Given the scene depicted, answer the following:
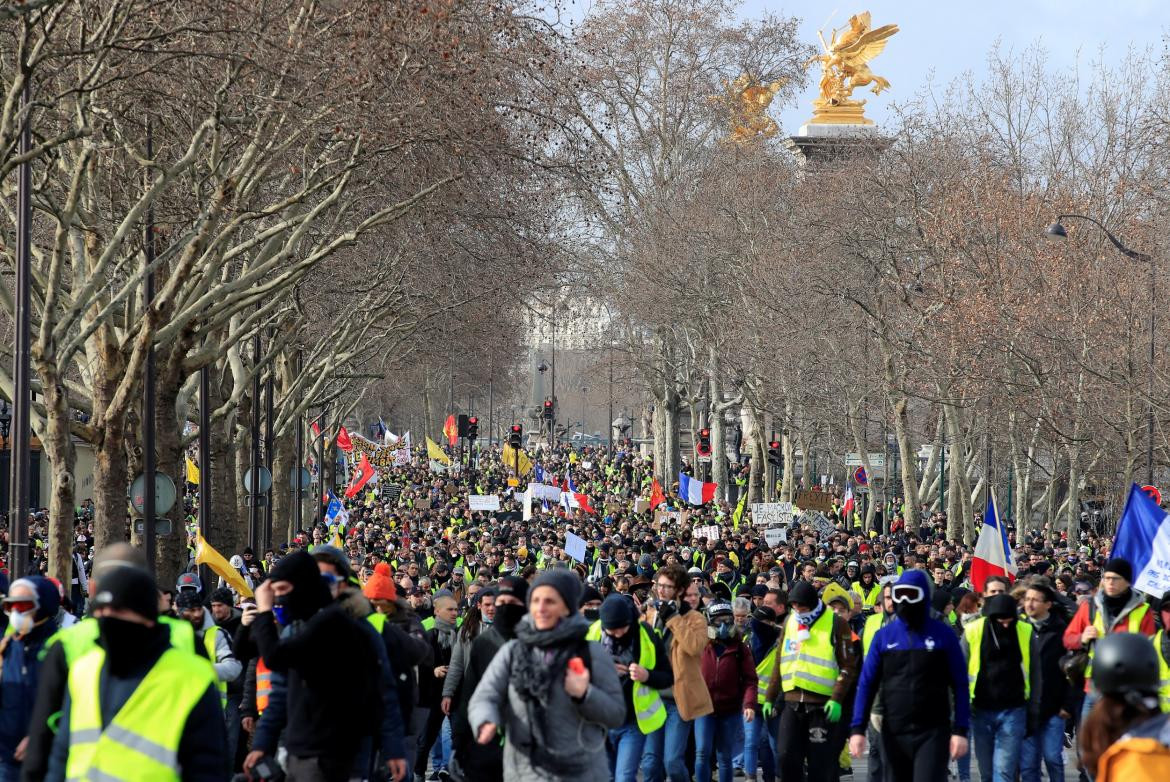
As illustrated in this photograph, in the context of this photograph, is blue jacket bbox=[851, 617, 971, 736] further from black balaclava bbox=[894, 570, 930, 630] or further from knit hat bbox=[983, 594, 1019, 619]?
knit hat bbox=[983, 594, 1019, 619]

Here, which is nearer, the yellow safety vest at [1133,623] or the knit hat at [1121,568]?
the yellow safety vest at [1133,623]

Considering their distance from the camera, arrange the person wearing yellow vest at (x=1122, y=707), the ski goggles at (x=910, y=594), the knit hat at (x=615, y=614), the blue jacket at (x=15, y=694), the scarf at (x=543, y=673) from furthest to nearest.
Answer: the knit hat at (x=615, y=614) → the ski goggles at (x=910, y=594) → the blue jacket at (x=15, y=694) → the scarf at (x=543, y=673) → the person wearing yellow vest at (x=1122, y=707)

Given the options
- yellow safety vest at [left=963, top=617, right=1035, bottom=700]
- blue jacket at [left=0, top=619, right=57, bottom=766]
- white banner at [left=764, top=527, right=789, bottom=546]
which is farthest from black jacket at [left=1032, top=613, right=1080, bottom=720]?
white banner at [left=764, top=527, right=789, bottom=546]

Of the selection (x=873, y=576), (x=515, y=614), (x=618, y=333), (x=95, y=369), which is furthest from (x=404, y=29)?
(x=618, y=333)

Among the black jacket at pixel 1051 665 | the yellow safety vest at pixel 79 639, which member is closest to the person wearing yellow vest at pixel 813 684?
the black jacket at pixel 1051 665

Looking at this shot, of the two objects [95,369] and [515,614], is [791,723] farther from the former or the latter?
[95,369]

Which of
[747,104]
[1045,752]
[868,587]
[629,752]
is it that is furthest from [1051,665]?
[747,104]

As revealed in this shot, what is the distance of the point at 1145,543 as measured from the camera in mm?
11039

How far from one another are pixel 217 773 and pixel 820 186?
139ft

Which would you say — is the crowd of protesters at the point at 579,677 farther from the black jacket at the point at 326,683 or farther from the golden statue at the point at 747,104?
the golden statue at the point at 747,104

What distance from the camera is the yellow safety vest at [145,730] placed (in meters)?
5.44

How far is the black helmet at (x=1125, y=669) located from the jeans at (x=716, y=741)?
5.93 metres

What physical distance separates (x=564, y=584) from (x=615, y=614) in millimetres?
2748

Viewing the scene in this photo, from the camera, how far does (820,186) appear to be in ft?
154
